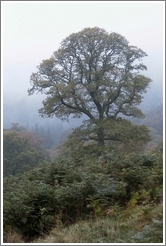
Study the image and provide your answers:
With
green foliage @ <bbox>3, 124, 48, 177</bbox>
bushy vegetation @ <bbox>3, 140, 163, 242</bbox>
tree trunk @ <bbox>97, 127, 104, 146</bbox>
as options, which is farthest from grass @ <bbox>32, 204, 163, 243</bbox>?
green foliage @ <bbox>3, 124, 48, 177</bbox>

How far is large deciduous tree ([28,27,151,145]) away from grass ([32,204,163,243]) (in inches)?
445

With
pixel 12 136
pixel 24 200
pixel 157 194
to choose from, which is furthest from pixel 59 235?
pixel 12 136

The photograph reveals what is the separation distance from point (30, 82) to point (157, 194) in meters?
11.8

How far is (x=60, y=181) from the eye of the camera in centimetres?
761

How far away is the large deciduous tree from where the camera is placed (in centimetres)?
→ 1644

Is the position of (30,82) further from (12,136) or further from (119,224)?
(119,224)

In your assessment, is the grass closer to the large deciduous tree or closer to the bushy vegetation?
the bushy vegetation

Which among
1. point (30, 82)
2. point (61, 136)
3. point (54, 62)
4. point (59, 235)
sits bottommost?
point (59, 235)

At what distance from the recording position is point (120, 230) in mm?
4516

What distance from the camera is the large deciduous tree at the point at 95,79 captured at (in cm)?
1644

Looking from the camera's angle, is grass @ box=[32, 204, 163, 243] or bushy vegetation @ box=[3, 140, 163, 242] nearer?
grass @ box=[32, 204, 163, 243]

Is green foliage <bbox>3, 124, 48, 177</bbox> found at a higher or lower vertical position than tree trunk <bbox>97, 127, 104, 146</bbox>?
lower

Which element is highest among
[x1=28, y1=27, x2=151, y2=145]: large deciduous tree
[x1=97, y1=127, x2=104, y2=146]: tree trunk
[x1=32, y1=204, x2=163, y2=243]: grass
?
[x1=28, y1=27, x2=151, y2=145]: large deciduous tree

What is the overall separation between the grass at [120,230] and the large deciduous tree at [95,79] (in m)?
11.3
